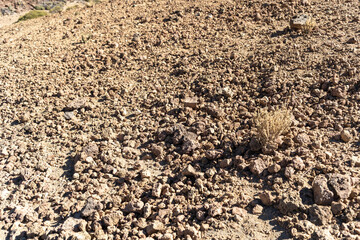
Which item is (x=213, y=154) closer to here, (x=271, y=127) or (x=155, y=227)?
(x=271, y=127)

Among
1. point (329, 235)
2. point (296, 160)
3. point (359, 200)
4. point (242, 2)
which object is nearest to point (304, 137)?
point (296, 160)

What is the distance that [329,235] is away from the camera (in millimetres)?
2824

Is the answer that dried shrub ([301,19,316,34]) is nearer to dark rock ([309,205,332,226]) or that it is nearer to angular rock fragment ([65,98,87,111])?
dark rock ([309,205,332,226])

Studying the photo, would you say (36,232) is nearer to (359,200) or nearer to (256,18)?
(359,200)

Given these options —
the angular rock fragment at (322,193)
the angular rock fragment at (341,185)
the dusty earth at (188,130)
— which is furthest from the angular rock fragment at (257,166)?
the angular rock fragment at (341,185)

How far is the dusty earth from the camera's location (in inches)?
127

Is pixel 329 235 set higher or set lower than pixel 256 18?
lower

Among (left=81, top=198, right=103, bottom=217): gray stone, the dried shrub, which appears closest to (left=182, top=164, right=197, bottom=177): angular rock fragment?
(left=81, top=198, right=103, bottom=217): gray stone

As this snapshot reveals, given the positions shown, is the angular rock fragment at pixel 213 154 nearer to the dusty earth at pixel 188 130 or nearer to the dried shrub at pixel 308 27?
the dusty earth at pixel 188 130

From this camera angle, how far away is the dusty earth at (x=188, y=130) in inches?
127

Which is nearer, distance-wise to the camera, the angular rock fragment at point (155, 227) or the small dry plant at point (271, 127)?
the angular rock fragment at point (155, 227)

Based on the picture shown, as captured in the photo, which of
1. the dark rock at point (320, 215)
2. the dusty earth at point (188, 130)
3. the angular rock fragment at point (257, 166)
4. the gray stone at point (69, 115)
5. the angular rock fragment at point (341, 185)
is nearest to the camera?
the dark rock at point (320, 215)

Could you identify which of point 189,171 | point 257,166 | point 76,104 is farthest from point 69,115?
point 257,166

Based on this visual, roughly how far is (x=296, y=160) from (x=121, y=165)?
2037 mm
